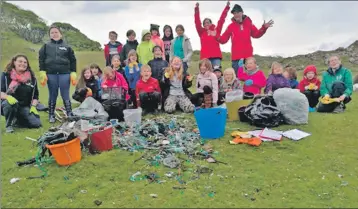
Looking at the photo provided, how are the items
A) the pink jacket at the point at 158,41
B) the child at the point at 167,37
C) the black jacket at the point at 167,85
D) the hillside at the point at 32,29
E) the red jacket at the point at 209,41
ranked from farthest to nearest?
the hillside at the point at 32,29 < the child at the point at 167,37 < the pink jacket at the point at 158,41 < the red jacket at the point at 209,41 < the black jacket at the point at 167,85

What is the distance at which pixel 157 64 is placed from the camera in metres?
9.84

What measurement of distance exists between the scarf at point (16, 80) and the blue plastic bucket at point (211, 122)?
395cm

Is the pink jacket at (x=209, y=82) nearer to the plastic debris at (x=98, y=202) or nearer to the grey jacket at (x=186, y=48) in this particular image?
the grey jacket at (x=186, y=48)

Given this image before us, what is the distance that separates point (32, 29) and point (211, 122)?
208 feet

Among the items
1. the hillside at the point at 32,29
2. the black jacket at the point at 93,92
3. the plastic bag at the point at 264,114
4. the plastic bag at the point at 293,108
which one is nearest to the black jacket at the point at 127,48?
the black jacket at the point at 93,92

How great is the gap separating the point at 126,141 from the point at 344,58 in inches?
819

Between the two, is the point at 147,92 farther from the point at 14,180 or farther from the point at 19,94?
the point at 14,180

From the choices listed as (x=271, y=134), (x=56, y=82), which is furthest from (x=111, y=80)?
(x=271, y=134)

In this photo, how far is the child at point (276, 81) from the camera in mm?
9031

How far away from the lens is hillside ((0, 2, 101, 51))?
59225 mm

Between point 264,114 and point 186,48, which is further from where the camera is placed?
point 186,48

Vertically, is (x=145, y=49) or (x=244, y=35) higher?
(x=244, y=35)

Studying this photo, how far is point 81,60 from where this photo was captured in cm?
2961

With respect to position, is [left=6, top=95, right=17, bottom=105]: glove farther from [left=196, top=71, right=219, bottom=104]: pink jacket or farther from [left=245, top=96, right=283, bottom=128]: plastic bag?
[left=245, top=96, right=283, bottom=128]: plastic bag
